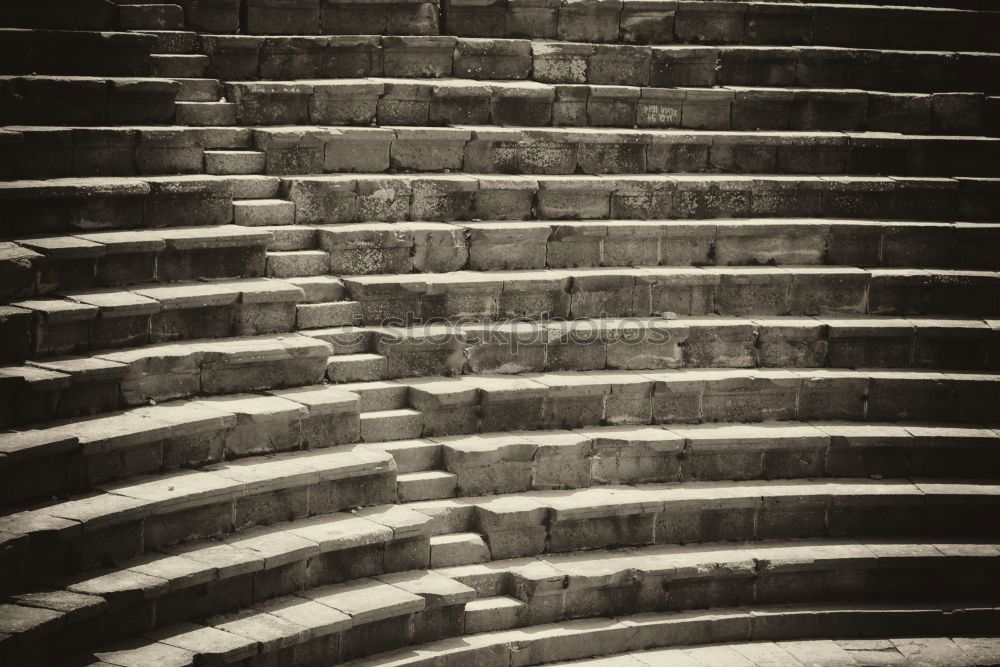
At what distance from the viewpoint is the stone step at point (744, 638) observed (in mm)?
8164

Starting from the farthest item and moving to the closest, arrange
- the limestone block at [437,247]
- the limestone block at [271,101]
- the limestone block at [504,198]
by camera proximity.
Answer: the limestone block at [504,198]
the limestone block at [271,101]
the limestone block at [437,247]

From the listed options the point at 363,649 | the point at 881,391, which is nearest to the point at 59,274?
the point at 363,649

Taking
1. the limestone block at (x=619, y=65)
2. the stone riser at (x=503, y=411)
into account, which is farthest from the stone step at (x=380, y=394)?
the limestone block at (x=619, y=65)

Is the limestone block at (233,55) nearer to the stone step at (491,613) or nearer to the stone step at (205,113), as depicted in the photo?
the stone step at (205,113)

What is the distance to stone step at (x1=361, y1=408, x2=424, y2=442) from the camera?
28.8ft

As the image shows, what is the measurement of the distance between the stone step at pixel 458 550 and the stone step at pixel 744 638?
49 centimetres

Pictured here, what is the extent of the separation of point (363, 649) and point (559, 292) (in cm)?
369

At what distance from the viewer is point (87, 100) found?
8828 mm

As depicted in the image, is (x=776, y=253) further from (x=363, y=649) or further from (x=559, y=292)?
(x=363, y=649)

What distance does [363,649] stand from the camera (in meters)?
7.51

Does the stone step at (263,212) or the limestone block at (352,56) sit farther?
A: the limestone block at (352,56)

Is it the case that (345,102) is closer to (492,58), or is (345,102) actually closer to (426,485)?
(492,58)

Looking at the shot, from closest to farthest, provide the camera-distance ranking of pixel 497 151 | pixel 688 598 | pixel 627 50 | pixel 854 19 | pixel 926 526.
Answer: pixel 688 598 → pixel 926 526 → pixel 497 151 → pixel 627 50 → pixel 854 19

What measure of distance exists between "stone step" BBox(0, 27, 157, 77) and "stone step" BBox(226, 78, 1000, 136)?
901mm
